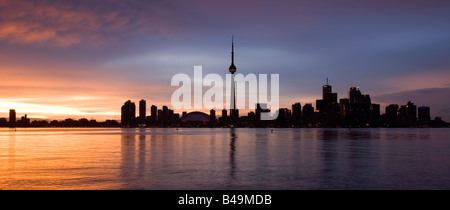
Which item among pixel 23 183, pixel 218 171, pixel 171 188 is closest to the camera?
pixel 171 188

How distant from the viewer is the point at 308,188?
22844 millimetres

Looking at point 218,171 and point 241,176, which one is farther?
point 218,171

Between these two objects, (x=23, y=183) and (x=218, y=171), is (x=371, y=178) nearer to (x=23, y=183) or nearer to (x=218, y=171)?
(x=218, y=171)

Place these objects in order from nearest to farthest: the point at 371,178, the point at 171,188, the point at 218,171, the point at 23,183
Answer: the point at 171,188
the point at 23,183
the point at 371,178
the point at 218,171
